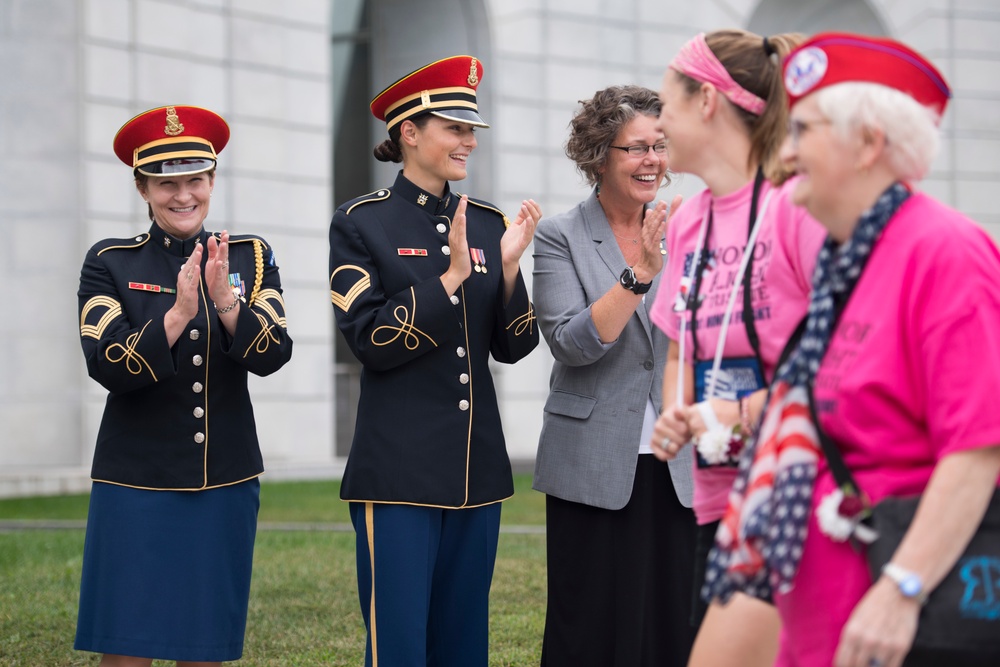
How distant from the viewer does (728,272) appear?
3.01m

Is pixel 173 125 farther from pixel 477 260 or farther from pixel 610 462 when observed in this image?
pixel 610 462

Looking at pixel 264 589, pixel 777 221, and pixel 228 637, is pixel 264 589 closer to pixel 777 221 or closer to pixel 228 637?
pixel 228 637

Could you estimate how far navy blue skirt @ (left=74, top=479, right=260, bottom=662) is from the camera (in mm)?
4168

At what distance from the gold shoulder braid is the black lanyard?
194 cm

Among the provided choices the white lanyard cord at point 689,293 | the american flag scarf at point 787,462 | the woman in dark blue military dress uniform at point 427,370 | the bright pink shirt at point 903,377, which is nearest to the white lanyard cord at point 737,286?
the white lanyard cord at point 689,293

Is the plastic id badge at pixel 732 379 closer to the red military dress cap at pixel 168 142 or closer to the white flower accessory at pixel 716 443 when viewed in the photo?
the white flower accessory at pixel 716 443

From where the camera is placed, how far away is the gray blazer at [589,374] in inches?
165

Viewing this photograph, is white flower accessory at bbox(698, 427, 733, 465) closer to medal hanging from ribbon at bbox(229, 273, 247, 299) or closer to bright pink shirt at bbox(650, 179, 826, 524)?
bright pink shirt at bbox(650, 179, 826, 524)

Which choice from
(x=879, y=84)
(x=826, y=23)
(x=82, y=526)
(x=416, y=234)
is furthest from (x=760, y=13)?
(x=879, y=84)

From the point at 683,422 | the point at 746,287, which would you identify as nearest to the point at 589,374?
the point at 683,422

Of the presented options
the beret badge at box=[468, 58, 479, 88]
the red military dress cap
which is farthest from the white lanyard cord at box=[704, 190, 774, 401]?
the red military dress cap

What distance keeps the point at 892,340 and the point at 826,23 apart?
17563mm

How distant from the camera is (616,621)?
4258 millimetres

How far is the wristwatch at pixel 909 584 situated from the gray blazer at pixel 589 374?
197cm
